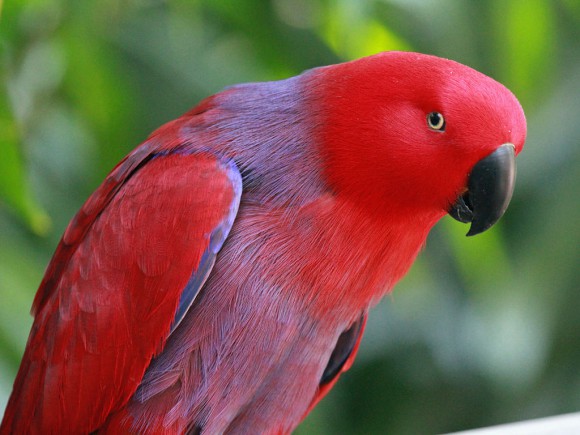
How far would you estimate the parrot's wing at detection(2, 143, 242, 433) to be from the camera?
94 cm

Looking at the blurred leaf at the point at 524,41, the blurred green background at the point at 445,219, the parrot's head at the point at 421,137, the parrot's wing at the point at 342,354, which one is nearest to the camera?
the parrot's head at the point at 421,137

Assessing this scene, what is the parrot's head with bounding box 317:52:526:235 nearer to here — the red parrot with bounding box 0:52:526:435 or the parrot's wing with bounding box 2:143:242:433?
the red parrot with bounding box 0:52:526:435

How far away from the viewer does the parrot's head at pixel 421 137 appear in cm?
90

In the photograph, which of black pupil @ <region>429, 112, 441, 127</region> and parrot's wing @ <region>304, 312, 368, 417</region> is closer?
black pupil @ <region>429, 112, 441, 127</region>

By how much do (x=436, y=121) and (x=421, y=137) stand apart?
0.09 ft

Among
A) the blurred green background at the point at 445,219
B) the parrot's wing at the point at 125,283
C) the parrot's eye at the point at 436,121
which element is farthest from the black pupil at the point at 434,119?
the blurred green background at the point at 445,219

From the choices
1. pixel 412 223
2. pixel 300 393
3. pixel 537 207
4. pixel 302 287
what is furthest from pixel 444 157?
pixel 537 207

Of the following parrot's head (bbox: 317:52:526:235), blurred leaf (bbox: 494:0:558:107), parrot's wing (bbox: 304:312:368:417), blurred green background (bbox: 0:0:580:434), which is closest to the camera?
parrot's head (bbox: 317:52:526:235)

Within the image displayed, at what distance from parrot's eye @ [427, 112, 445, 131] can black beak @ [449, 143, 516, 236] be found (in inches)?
2.5

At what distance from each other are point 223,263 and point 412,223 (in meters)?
0.26

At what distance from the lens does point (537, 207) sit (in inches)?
73.0

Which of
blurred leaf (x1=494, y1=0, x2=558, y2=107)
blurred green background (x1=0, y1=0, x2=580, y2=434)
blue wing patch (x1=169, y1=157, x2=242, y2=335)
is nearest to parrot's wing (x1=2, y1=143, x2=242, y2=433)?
blue wing patch (x1=169, y1=157, x2=242, y2=335)

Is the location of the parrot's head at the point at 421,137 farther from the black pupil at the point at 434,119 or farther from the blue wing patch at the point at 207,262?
the blue wing patch at the point at 207,262

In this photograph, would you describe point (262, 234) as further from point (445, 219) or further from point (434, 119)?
point (445, 219)
